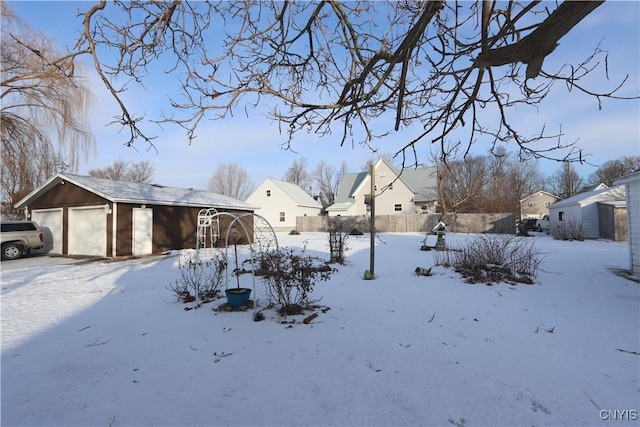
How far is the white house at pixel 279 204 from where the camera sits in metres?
34.3

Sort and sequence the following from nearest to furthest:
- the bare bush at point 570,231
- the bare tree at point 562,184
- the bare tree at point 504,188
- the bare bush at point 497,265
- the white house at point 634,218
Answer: the bare bush at point 497,265, the white house at point 634,218, the bare bush at point 570,231, the bare tree at point 504,188, the bare tree at point 562,184

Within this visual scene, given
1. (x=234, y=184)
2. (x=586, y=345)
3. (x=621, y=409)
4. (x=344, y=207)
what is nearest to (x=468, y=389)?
(x=621, y=409)

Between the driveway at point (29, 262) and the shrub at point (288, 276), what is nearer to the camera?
the shrub at point (288, 276)

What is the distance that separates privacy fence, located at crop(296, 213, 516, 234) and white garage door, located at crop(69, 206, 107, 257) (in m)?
15.8

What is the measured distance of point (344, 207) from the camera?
111 ft

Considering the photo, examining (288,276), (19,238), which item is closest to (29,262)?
(19,238)

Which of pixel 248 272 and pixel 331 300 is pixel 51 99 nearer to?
pixel 248 272

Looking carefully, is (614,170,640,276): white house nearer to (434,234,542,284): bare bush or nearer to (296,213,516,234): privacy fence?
(434,234,542,284): bare bush

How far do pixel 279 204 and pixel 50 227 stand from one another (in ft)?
70.1

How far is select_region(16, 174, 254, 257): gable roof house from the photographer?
1327cm

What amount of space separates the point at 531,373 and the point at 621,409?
690 mm

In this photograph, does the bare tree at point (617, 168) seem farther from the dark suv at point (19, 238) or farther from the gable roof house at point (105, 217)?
the dark suv at point (19, 238)

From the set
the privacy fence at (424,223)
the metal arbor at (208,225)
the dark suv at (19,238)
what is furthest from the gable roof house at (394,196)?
the dark suv at (19,238)

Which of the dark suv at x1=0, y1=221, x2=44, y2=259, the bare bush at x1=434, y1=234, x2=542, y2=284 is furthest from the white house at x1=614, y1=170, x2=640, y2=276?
the dark suv at x1=0, y1=221, x2=44, y2=259
